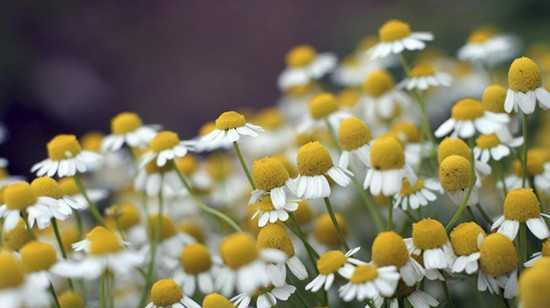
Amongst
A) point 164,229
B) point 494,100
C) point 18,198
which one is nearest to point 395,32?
point 494,100

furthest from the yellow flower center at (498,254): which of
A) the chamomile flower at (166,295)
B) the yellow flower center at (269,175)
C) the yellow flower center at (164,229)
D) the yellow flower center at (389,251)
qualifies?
the yellow flower center at (164,229)

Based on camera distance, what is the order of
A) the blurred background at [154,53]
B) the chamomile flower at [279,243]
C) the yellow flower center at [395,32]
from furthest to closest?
the blurred background at [154,53] < the yellow flower center at [395,32] < the chamomile flower at [279,243]

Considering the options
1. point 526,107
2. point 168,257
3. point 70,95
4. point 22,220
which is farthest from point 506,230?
point 70,95

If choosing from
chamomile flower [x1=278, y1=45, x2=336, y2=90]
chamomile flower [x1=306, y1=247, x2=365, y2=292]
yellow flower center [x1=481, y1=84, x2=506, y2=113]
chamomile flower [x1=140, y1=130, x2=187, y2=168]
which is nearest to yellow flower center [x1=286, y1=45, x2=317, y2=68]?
chamomile flower [x1=278, y1=45, x2=336, y2=90]

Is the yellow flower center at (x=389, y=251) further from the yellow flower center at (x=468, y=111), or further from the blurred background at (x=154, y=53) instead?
the blurred background at (x=154, y=53)

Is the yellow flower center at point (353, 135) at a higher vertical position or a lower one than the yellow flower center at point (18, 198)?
lower

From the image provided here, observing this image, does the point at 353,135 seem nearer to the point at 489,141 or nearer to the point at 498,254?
the point at 489,141
